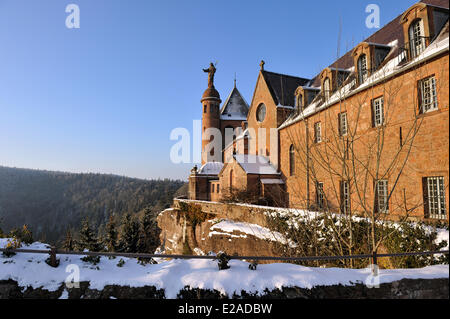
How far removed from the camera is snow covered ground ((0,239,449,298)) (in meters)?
2.88

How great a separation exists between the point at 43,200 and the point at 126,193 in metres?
58.0

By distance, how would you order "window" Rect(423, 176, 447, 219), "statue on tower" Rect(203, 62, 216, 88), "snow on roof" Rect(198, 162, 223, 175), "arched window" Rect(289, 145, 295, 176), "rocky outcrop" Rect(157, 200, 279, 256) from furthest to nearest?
"statue on tower" Rect(203, 62, 216, 88) < "snow on roof" Rect(198, 162, 223, 175) < "arched window" Rect(289, 145, 295, 176) < "rocky outcrop" Rect(157, 200, 279, 256) < "window" Rect(423, 176, 447, 219)

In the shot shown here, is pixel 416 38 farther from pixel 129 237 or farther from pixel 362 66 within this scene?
pixel 129 237

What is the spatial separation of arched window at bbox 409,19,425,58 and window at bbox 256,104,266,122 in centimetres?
1586

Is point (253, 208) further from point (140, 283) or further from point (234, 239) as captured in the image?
point (140, 283)

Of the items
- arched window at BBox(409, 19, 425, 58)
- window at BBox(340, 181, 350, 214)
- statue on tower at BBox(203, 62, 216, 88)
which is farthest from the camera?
statue on tower at BBox(203, 62, 216, 88)

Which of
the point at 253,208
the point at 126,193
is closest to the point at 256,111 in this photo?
the point at 253,208

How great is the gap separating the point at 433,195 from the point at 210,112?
1468 inches

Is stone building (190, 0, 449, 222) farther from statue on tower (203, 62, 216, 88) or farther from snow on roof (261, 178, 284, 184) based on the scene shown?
statue on tower (203, 62, 216, 88)

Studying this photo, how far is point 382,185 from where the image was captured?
36.3 feet

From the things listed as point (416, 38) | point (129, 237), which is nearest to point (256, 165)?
point (416, 38)

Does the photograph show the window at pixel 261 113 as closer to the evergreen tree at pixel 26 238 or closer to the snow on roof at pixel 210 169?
the snow on roof at pixel 210 169

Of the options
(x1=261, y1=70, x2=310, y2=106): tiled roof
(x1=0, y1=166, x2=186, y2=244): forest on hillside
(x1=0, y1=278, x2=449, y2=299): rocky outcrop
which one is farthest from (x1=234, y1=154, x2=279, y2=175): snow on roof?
(x1=0, y1=166, x2=186, y2=244): forest on hillside

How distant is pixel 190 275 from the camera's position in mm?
3037
